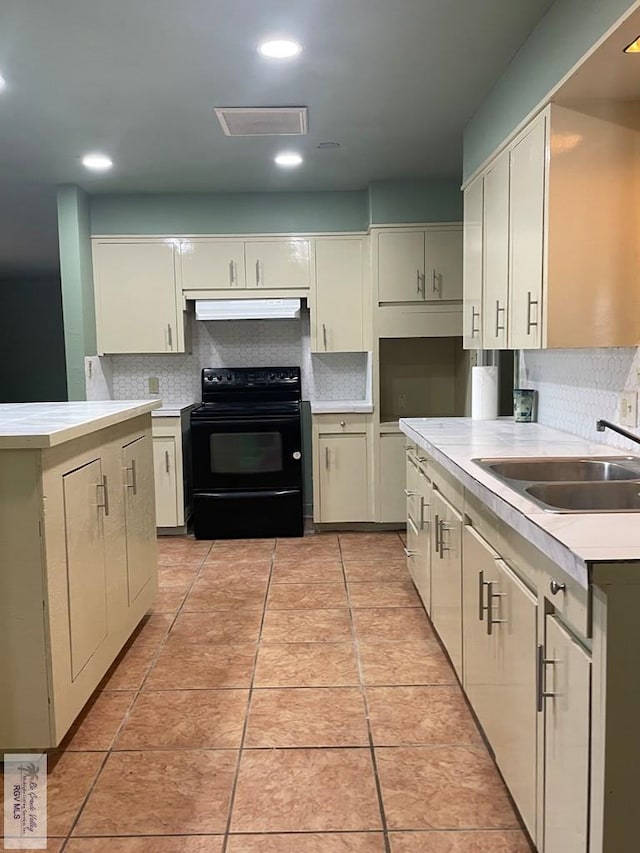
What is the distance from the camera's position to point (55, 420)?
2486 mm

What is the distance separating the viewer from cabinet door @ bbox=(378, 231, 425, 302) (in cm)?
479

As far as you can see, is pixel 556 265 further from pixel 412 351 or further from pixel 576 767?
pixel 412 351

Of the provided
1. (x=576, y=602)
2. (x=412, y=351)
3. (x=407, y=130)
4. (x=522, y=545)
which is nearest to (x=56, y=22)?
(x=407, y=130)

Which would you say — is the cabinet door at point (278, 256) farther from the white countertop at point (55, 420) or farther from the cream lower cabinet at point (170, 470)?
the white countertop at point (55, 420)

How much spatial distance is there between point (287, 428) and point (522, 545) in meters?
3.30

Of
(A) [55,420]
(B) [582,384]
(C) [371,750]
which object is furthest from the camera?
(B) [582,384]

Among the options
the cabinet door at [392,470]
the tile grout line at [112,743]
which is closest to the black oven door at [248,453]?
the cabinet door at [392,470]

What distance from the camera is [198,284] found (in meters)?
5.02

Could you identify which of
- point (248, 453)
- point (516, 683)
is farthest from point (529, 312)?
point (248, 453)

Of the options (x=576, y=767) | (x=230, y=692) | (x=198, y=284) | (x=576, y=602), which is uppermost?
(x=198, y=284)

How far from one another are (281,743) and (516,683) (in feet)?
3.03

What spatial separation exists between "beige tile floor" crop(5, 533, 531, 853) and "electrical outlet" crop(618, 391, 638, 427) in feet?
3.85

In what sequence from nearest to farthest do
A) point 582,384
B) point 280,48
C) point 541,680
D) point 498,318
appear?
point 541,680, point 280,48, point 582,384, point 498,318

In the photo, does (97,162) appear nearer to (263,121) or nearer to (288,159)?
(288,159)
